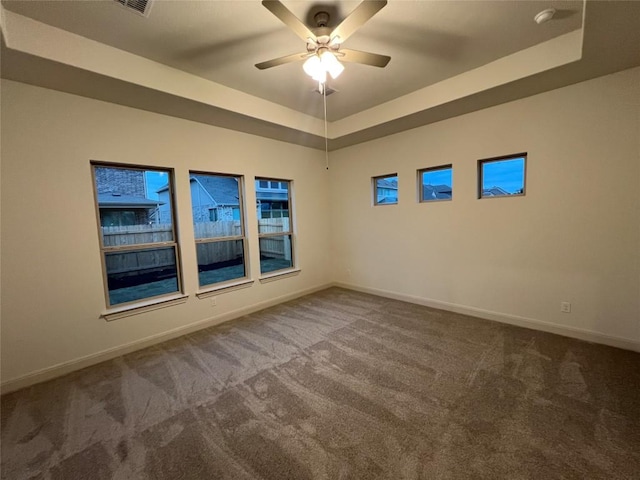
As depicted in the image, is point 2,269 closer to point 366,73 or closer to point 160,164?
point 160,164

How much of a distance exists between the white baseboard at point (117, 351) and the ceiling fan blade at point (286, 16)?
3.45 meters

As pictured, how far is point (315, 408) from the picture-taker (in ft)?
6.77

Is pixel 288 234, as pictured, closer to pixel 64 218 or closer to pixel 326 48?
pixel 64 218

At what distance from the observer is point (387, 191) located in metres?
4.65

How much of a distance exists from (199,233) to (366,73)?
2.94m

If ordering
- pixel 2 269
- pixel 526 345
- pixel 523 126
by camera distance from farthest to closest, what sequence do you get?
pixel 523 126 → pixel 526 345 → pixel 2 269

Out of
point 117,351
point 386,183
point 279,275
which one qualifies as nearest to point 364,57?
point 386,183

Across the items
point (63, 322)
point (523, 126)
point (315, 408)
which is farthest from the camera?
point (523, 126)

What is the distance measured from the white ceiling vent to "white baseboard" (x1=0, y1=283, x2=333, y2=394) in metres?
3.20

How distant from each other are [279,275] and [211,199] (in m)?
1.63

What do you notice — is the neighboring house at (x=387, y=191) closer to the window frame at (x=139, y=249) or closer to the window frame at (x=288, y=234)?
the window frame at (x=288, y=234)


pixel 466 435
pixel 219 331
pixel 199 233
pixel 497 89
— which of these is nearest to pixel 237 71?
pixel 199 233

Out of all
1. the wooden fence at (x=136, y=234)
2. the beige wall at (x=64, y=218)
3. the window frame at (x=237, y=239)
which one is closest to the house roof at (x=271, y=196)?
the window frame at (x=237, y=239)

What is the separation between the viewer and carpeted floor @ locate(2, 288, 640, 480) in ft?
5.25
